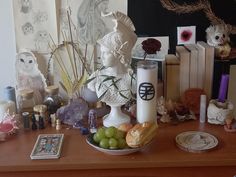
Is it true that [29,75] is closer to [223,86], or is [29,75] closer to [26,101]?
[26,101]

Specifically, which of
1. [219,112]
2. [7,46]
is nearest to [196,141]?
[219,112]

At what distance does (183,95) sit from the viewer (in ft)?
4.20

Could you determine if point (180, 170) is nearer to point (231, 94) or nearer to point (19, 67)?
point (231, 94)

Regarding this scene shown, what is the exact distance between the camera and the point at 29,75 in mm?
1362

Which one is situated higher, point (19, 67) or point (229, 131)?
point (19, 67)

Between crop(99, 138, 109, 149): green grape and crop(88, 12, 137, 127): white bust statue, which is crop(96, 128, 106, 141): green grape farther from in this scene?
crop(88, 12, 137, 127): white bust statue

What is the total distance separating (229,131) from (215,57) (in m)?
0.30

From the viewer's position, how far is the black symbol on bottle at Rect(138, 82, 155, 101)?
109 centimetres

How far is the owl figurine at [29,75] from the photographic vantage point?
1.34 meters

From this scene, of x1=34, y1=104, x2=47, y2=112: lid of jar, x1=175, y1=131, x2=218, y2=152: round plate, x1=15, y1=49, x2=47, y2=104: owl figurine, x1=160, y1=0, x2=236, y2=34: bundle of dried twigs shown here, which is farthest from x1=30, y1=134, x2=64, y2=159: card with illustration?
x1=160, y1=0, x2=236, y2=34: bundle of dried twigs

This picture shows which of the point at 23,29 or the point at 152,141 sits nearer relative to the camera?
the point at 152,141

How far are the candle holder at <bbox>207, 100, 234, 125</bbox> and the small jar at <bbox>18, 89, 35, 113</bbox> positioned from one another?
2.12ft

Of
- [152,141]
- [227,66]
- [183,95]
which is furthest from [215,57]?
[152,141]

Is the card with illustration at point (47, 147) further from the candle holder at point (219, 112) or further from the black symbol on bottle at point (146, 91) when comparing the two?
the candle holder at point (219, 112)
